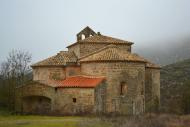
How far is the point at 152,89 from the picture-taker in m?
39.3

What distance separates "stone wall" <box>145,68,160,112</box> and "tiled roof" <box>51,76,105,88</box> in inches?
280

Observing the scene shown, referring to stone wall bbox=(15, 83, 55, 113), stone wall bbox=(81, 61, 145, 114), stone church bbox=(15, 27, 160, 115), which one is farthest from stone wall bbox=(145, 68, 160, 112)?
stone wall bbox=(15, 83, 55, 113)

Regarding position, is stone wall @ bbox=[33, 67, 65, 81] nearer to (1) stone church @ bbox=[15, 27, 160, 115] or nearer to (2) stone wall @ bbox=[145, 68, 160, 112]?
(1) stone church @ bbox=[15, 27, 160, 115]

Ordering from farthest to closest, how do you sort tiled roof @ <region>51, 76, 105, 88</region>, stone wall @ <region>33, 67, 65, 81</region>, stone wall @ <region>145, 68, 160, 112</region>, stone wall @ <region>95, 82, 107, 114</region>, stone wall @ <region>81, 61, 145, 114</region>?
stone wall @ <region>145, 68, 160, 112</region> < stone wall @ <region>33, 67, 65, 81</region> < stone wall @ <region>81, 61, 145, 114</region> < stone wall @ <region>95, 82, 107, 114</region> < tiled roof @ <region>51, 76, 105, 88</region>

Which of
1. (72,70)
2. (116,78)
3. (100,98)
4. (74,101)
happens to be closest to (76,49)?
(72,70)

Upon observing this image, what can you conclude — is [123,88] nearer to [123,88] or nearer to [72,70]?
[123,88]

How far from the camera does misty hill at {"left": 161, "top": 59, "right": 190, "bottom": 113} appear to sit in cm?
4740

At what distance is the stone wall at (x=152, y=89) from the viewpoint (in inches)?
1517

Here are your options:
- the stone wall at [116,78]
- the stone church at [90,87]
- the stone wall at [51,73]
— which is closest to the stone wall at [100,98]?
the stone church at [90,87]

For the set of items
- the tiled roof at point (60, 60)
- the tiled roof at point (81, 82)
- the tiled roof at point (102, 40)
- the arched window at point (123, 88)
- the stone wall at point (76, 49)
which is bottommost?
the arched window at point (123, 88)

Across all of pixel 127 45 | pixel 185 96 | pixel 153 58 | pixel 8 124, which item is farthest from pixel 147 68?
pixel 153 58

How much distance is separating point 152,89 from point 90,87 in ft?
32.0

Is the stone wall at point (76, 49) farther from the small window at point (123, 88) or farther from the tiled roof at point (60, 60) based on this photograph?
the small window at point (123, 88)

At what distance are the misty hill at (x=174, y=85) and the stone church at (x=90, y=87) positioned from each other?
10386 mm
